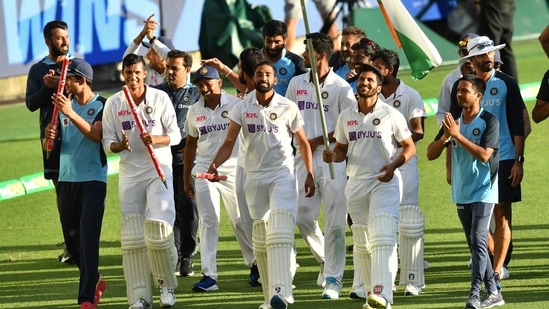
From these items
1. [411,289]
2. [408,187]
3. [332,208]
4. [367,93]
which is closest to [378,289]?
[411,289]

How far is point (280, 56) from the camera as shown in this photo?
13.7 meters

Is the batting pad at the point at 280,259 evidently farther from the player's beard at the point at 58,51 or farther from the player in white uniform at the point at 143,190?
the player's beard at the point at 58,51

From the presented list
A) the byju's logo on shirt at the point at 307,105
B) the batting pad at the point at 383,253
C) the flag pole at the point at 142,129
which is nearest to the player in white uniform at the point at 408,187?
the byju's logo on shirt at the point at 307,105

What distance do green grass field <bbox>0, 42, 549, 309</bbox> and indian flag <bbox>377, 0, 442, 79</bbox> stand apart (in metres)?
2.02

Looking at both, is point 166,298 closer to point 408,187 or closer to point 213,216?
point 213,216

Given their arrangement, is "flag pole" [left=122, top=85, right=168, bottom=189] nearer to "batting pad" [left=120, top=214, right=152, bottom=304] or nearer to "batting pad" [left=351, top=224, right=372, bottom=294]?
"batting pad" [left=120, top=214, right=152, bottom=304]

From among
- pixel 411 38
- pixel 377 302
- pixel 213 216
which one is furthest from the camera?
pixel 213 216

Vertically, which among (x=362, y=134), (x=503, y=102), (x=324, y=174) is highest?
(x=503, y=102)

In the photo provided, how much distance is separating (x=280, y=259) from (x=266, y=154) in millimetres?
959

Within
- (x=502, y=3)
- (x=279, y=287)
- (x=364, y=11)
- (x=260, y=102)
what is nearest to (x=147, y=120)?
(x=260, y=102)

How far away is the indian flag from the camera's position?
40.4 ft

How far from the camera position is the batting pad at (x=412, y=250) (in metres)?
12.3

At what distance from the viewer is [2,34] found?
21.5 m

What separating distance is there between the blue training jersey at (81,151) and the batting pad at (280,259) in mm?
1606
